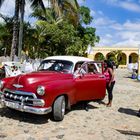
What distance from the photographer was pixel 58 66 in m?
10.7

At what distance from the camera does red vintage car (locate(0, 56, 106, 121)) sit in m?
8.75

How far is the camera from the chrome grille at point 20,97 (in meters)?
8.77

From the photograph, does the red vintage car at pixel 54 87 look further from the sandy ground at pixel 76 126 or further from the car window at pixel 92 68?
the sandy ground at pixel 76 126

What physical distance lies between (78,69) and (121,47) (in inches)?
2505

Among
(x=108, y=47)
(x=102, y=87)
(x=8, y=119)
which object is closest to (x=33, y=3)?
(x=102, y=87)

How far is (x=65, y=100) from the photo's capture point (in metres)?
9.73

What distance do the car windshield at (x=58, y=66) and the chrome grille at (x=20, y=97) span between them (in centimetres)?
184

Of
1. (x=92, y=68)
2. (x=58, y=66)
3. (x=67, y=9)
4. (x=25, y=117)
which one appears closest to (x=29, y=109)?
(x=25, y=117)

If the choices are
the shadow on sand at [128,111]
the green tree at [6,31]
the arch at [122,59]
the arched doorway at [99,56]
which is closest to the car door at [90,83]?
the shadow on sand at [128,111]

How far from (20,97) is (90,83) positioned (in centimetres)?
264

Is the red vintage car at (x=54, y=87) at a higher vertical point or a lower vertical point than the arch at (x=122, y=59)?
lower

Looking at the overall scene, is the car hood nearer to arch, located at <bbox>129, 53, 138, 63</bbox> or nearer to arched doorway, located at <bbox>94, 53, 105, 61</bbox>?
arched doorway, located at <bbox>94, 53, 105, 61</bbox>

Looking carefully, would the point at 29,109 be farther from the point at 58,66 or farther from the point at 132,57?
the point at 132,57

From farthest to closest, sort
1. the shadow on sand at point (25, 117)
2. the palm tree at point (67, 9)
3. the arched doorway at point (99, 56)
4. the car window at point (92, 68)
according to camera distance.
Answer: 1. the arched doorway at point (99, 56)
2. the palm tree at point (67, 9)
3. the car window at point (92, 68)
4. the shadow on sand at point (25, 117)
